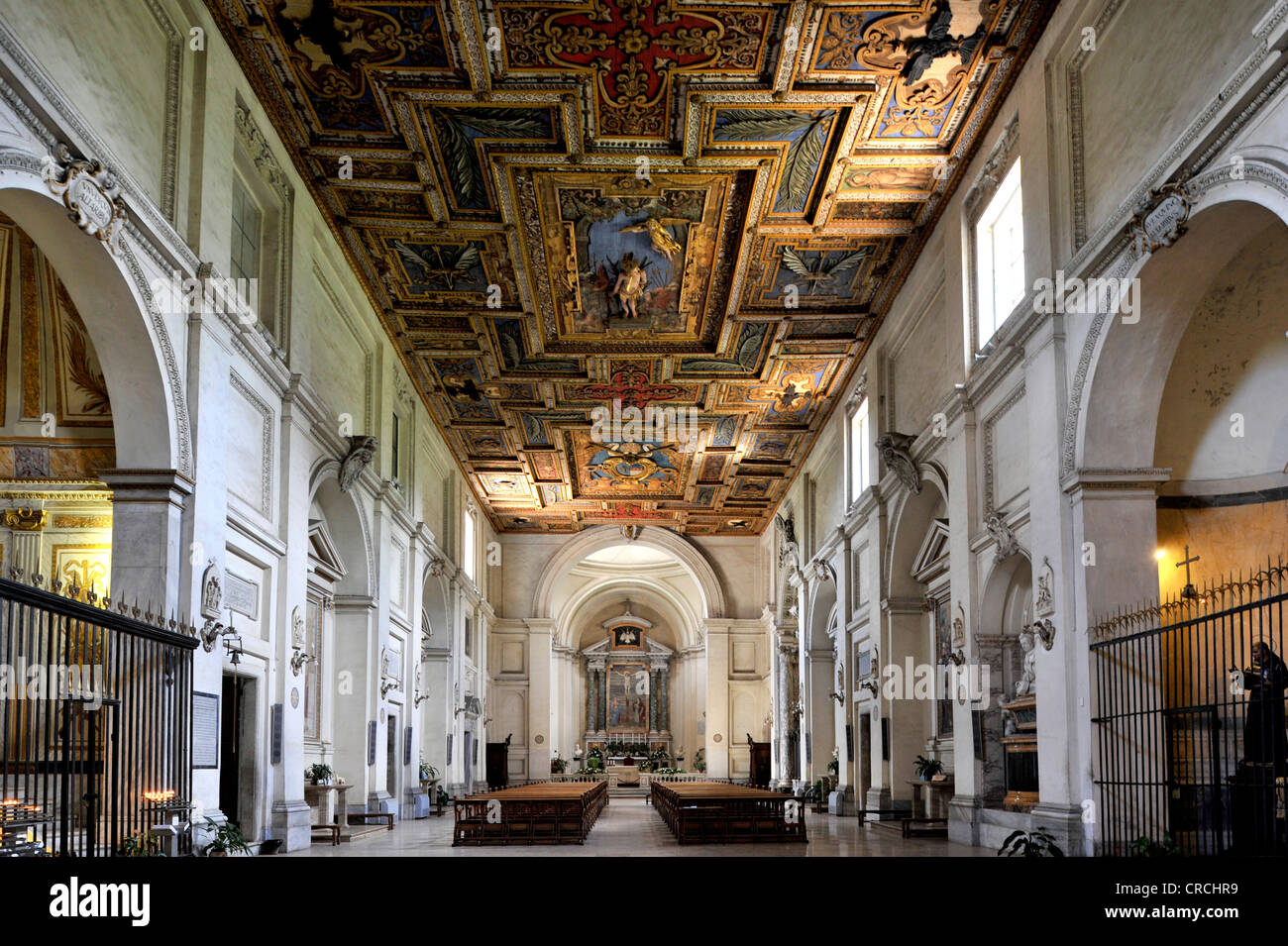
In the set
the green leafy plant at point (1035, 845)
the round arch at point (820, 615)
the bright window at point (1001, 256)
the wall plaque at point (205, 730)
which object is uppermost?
the bright window at point (1001, 256)

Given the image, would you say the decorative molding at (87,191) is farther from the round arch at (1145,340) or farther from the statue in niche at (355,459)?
the round arch at (1145,340)

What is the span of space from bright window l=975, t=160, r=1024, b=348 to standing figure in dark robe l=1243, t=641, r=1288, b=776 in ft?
18.3

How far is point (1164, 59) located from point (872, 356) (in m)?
11.3

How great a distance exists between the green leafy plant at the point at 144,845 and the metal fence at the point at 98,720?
0.04 meters

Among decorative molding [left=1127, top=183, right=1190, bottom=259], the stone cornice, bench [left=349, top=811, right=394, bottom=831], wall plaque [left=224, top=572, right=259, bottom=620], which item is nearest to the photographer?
decorative molding [left=1127, top=183, right=1190, bottom=259]

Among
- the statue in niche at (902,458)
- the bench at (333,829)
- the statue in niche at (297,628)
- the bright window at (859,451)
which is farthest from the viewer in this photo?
the bright window at (859,451)

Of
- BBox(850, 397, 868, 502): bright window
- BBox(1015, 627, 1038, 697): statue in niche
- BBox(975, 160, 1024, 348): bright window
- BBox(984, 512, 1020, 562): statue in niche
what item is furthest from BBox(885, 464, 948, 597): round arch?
BBox(1015, 627, 1038, 697): statue in niche

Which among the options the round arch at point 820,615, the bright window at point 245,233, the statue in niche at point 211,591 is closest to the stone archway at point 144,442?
the statue in niche at point 211,591

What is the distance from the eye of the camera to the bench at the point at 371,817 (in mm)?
18875

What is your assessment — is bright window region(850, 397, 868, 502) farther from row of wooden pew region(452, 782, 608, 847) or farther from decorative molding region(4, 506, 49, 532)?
decorative molding region(4, 506, 49, 532)

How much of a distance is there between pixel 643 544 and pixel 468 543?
767cm

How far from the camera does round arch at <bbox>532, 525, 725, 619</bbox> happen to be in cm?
3772

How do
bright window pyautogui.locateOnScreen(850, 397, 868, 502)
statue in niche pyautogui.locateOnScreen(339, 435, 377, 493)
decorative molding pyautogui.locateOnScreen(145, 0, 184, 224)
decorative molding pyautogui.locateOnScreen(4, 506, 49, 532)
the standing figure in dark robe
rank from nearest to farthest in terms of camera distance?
the standing figure in dark robe → decorative molding pyautogui.locateOnScreen(145, 0, 184, 224) → decorative molding pyautogui.locateOnScreen(4, 506, 49, 532) → statue in niche pyautogui.locateOnScreen(339, 435, 377, 493) → bright window pyautogui.locateOnScreen(850, 397, 868, 502)
